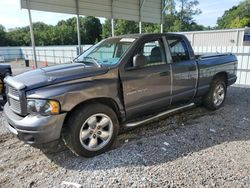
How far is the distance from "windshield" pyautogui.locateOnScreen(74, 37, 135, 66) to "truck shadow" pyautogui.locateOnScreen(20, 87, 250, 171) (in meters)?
1.46

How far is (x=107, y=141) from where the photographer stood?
3.51 m

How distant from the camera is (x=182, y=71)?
175 inches

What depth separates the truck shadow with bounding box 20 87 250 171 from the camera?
324 cm

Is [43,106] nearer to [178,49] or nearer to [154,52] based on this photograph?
[154,52]

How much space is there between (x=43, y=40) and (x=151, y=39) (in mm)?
63668

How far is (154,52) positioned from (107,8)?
756cm

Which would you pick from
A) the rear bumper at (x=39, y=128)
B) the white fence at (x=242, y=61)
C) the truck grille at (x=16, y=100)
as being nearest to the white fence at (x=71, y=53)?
the white fence at (x=242, y=61)

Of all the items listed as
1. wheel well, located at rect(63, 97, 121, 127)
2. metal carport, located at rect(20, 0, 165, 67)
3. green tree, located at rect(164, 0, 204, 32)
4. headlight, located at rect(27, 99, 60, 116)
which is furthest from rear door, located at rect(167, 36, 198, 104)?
green tree, located at rect(164, 0, 204, 32)

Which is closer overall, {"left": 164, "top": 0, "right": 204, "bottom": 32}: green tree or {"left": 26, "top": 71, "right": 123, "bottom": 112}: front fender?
{"left": 26, "top": 71, "right": 123, "bottom": 112}: front fender

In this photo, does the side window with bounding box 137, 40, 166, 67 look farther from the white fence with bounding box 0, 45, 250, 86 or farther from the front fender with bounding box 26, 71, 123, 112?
the white fence with bounding box 0, 45, 250, 86

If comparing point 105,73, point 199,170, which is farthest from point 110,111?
point 199,170

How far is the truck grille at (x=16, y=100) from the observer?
296 cm

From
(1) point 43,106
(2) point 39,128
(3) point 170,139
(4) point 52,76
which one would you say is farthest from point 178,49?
(2) point 39,128

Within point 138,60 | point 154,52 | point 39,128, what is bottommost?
point 39,128
